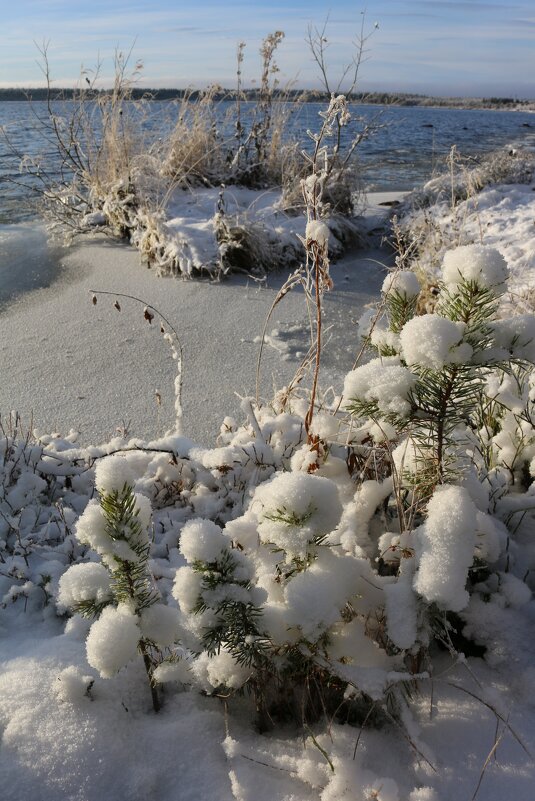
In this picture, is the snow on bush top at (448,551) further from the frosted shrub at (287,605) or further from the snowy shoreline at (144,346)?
the snowy shoreline at (144,346)

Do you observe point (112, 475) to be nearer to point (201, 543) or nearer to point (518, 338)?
point (201, 543)

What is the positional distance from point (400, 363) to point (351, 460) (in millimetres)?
451

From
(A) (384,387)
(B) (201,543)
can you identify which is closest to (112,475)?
(B) (201,543)

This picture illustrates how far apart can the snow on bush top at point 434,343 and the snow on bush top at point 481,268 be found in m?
0.10

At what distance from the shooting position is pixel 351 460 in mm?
1590

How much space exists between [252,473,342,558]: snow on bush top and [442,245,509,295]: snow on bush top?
455 millimetres

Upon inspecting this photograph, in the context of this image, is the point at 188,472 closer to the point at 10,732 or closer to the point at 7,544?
the point at 7,544

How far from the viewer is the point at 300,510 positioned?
1009 mm

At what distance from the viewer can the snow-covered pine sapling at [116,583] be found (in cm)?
104

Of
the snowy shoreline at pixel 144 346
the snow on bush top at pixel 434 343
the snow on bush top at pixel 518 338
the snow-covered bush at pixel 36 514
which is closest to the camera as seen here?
the snow on bush top at pixel 434 343

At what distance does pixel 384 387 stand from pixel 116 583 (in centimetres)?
64

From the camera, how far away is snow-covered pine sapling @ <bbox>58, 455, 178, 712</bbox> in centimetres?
104

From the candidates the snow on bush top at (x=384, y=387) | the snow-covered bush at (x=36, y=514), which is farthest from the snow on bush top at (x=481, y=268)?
the snow-covered bush at (x=36, y=514)

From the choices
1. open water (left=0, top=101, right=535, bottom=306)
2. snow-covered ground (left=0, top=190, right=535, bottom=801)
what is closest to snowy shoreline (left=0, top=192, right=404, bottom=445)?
open water (left=0, top=101, right=535, bottom=306)
